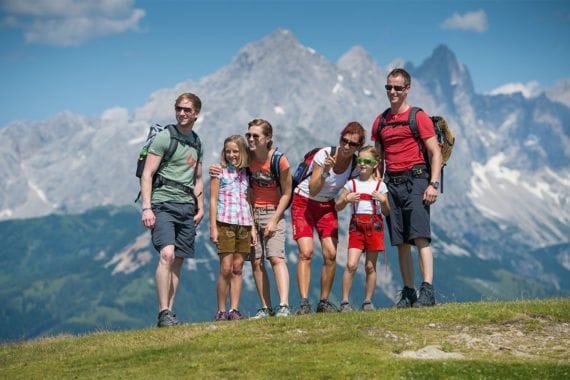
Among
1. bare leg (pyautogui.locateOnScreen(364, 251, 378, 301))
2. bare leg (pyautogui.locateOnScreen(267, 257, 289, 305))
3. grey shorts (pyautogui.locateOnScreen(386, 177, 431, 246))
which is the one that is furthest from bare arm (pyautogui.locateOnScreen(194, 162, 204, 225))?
grey shorts (pyautogui.locateOnScreen(386, 177, 431, 246))

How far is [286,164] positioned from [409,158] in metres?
3.03

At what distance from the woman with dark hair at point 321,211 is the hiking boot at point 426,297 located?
2.10 metres

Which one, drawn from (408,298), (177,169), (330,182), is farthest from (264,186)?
(408,298)

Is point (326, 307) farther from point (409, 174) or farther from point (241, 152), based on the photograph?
point (241, 152)

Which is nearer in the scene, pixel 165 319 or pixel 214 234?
pixel 165 319

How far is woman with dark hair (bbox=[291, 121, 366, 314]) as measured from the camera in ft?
64.6

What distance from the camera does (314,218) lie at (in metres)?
20.2

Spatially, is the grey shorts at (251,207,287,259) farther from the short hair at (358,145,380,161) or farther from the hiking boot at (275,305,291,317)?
the short hair at (358,145,380,161)

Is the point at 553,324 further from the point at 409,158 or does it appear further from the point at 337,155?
the point at 337,155

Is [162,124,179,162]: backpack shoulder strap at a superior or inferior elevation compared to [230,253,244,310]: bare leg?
superior

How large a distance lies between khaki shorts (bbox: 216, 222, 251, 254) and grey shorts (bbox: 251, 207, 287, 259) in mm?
436

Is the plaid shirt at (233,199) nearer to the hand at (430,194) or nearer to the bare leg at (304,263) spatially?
the bare leg at (304,263)

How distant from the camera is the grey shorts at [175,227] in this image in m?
18.9

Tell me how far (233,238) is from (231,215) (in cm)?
58
